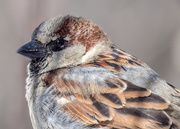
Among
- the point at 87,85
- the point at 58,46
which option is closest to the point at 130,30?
the point at 58,46

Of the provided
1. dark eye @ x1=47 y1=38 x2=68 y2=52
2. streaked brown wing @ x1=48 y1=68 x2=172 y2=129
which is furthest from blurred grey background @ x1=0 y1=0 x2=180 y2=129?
streaked brown wing @ x1=48 y1=68 x2=172 y2=129

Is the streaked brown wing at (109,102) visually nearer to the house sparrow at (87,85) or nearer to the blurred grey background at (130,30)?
the house sparrow at (87,85)

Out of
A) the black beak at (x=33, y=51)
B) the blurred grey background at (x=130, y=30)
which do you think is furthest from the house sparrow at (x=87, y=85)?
the blurred grey background at (x=130, y=30)

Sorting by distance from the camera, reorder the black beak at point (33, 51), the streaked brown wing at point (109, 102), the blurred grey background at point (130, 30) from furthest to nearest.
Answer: the blurred grey background at point (130, 30)
the black beak at point (33, 51)
the streaked brown wing at point (109, 102)

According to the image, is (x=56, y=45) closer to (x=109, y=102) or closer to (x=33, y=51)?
(x=33, y=51)

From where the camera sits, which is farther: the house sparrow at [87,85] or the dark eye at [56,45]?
the dark eye at [56,45]

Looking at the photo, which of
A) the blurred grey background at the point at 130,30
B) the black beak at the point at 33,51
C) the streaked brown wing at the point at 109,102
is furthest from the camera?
the blurred grey background at the point at 130,30

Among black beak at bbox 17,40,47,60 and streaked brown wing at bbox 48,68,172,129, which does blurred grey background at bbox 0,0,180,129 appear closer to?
black beak at bbox 17,40,47,60
